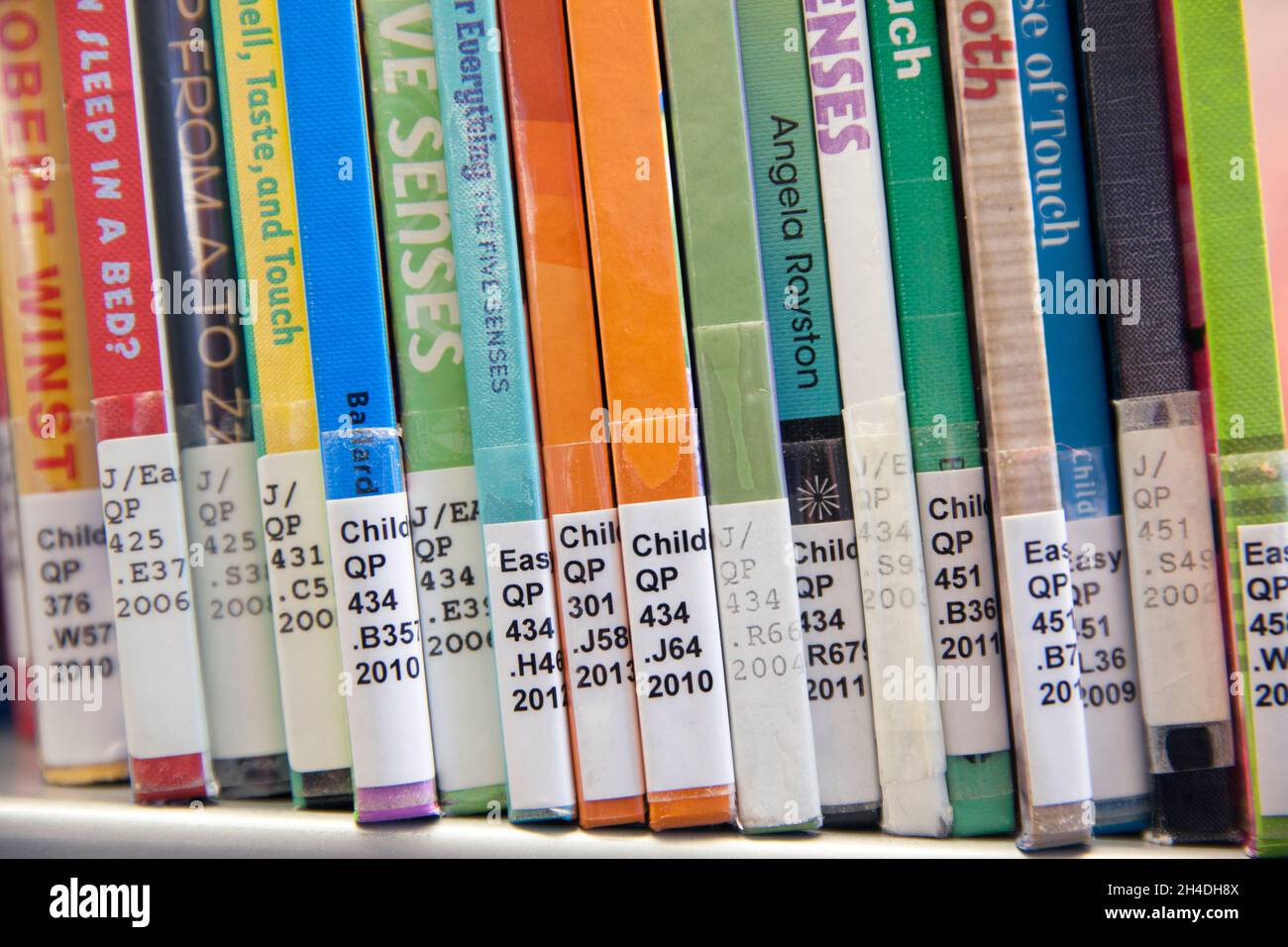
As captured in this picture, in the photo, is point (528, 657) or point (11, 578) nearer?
point (528, 657)

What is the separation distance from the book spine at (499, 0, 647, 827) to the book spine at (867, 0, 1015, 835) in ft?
0.63

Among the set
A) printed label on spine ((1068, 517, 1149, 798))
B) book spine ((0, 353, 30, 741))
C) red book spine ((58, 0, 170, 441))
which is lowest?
printed label on spine ((1068, 517, 1149, 798))

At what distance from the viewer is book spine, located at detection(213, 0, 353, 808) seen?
60 cm

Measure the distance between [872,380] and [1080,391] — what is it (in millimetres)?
134

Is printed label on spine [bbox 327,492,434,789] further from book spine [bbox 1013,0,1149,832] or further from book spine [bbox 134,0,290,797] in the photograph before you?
book spine [bbox 1013,0,1149,832]

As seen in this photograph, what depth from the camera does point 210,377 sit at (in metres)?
0.63

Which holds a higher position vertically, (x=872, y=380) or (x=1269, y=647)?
(x=872, y=380)

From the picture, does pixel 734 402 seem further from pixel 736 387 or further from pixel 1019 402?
pixel 1019 402

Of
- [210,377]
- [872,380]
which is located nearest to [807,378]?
[872,380]

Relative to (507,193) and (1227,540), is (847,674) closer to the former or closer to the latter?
(1227,540)

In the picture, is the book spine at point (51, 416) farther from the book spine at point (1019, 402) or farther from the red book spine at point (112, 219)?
the book spine at point (1019, 402)

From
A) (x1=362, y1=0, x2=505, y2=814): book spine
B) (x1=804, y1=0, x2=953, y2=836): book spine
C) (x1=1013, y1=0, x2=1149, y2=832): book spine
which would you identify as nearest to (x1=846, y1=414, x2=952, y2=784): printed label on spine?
(x1=804, y1=0, x2=953, y2=836): book spine

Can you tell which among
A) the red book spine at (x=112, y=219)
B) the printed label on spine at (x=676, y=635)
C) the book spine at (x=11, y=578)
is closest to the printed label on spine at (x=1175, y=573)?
the printed label on spine at (x=676, y=635)

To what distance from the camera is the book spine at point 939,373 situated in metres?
0.59
